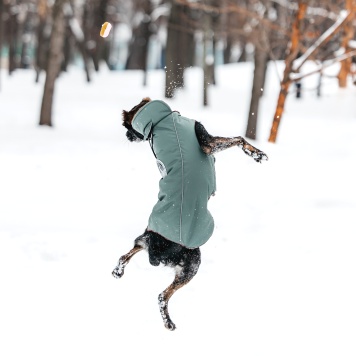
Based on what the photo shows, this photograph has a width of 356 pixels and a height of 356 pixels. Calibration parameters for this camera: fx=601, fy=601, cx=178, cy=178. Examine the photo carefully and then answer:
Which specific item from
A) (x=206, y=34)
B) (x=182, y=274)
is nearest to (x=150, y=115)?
(x=182, y=274)

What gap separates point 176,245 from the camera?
4.63m

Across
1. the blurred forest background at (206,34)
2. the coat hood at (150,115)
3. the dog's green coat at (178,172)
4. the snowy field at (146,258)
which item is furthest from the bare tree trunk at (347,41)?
the coat hood at (150,115)

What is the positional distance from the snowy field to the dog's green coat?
629mm

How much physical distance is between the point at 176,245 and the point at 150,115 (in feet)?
3.40

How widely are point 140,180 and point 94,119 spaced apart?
6030 millimetres

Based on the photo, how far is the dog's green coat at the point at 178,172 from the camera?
4312mm

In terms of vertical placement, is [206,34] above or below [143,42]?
above

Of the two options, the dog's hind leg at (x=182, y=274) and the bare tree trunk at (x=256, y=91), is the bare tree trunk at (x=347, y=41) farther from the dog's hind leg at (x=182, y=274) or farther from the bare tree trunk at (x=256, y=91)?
the dog's hind leg at (x=182, y=274)

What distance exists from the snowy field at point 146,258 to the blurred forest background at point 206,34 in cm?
168

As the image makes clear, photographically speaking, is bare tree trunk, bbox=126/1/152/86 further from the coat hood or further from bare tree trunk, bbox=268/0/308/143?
the coat hood

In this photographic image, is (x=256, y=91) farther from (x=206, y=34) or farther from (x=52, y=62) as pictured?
(x=206, y=34)

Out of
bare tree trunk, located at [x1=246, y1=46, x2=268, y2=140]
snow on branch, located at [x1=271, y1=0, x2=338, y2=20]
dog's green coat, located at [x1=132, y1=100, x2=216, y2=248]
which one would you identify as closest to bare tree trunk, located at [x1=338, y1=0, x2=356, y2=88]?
snow on branch, located at [x1=271, y1=0, x2=338, y2=20]

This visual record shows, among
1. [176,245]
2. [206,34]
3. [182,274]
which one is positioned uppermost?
[206,34]

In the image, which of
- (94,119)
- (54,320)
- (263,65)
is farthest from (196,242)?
(94,119)
